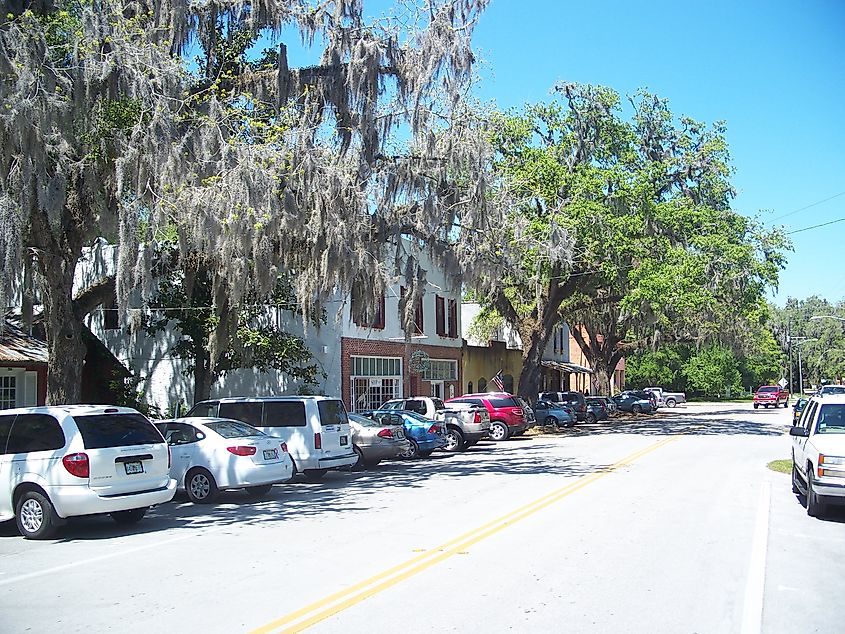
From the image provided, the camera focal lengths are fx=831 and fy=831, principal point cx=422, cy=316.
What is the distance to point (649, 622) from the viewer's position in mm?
6875

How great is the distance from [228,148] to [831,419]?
36.6ft

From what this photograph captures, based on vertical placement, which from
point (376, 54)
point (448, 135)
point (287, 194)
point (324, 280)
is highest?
point (376, 54)

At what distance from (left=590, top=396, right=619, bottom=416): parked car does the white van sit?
1291 inches

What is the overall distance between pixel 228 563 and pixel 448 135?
12380 millimetres

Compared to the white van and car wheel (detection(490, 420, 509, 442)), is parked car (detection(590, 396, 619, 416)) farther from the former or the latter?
the white van

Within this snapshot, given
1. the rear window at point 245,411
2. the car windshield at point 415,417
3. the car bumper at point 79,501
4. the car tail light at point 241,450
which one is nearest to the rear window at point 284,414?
the rear window at point 245,411

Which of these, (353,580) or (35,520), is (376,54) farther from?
(353,580)

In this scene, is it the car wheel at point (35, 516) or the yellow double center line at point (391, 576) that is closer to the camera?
A: the yellow double center line at point (391, 576)

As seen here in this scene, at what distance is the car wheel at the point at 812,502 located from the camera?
480 inches

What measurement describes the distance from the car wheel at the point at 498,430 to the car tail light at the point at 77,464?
21.7 meters

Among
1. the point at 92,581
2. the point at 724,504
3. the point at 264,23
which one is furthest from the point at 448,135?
the point at 92,581

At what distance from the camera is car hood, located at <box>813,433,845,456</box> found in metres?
11.6

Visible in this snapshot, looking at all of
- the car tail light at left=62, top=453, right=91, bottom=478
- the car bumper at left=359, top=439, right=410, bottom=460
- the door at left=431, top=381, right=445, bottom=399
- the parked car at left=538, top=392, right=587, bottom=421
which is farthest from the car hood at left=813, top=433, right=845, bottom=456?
the parked car at left=538, top=392, right=587, bottom=421

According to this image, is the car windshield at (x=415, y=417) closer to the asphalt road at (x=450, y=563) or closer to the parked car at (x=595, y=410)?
the asphalt road at (x=450, y=563)
